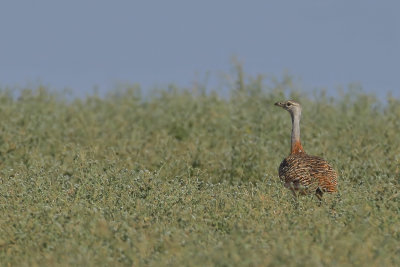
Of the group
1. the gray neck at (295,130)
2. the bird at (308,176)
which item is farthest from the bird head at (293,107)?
the bird at (308,176)

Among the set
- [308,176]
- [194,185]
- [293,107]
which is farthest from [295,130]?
[194,185]

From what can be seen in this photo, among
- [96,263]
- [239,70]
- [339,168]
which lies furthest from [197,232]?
[239,70]

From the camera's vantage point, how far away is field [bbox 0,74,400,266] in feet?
22.0

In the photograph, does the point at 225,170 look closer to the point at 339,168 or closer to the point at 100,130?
the point at 339,168

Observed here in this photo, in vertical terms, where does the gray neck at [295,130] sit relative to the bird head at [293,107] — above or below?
below

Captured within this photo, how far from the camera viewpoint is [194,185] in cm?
986

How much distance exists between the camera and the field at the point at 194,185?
6691 millimetres

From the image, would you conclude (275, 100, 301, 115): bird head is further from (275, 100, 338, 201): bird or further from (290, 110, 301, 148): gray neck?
(275, 100, 338, 201): bird

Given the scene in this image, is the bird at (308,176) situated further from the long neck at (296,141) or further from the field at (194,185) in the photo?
the long neck at (296,141)

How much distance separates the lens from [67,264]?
21.0ft

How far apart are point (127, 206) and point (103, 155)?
5290 millimetres

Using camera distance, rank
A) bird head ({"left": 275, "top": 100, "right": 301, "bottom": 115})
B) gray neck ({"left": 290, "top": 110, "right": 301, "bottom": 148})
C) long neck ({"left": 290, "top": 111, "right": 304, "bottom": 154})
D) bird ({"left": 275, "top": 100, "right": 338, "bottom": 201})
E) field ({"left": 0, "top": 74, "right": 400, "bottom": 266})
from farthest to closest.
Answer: bird head ({"left": 275, "top": 100, "right": 301, "bottom": 115}), gray neck ({"left": 290, "top": 110, "right": 301, "bottom": 148}), long neck ({"left": 290, "top": 111, "right": 304, "bottom": 154}), bird ({"left": 275, "top": 100, "right": 338, "bottom": 201}), field ({"left": 0, "top": 74, "right": 400, "bottom": 266})

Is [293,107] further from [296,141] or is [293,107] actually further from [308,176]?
[308,176]

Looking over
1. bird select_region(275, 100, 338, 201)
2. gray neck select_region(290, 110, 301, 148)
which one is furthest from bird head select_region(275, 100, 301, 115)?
bird select_region(275, 100, 338, 201)
